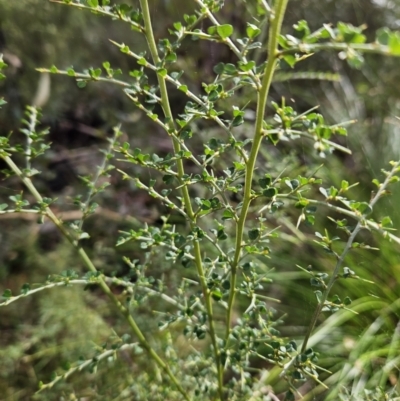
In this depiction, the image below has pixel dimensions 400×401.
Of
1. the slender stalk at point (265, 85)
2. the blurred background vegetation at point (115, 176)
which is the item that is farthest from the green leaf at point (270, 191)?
the blurred background vegetation at point (115, 176)

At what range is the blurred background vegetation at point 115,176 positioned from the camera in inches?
33.0

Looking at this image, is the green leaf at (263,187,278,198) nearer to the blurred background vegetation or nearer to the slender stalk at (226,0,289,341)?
the slender stalk at (226,0,289,341)

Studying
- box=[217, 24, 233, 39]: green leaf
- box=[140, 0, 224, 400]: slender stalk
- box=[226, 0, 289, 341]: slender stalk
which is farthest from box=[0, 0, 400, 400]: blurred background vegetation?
box=[217, 24, 233, 39]: green leaf

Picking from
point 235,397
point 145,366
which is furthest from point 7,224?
point 235,397

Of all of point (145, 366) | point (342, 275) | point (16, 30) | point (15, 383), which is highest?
point (342, 275)

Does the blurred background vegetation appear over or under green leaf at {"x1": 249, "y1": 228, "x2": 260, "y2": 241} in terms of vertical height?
under

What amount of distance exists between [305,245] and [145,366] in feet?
1.46

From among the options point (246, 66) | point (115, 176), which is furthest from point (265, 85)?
point (115, 176)

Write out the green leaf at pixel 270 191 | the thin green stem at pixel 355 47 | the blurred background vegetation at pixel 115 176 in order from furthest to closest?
1. the blurred background vegetation at pixel 115 176
2. the green leaf at pixel 270 191
3. the thin green stem at pixel 355 47

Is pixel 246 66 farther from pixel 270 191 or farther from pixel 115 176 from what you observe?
pixel 115 176

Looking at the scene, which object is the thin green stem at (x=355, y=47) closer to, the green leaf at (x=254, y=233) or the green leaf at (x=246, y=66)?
the green leaf at (x=246, y=66)

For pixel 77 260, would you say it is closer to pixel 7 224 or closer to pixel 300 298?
pixel 7 224

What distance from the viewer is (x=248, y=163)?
315 mm

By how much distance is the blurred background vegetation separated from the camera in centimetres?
84
